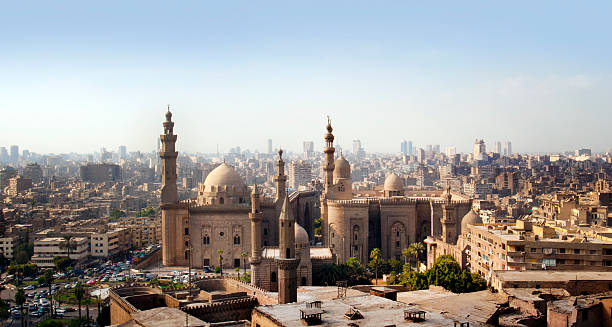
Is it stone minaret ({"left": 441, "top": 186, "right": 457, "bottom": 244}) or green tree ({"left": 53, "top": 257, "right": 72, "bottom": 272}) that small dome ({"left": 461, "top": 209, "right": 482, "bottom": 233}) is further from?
green tree ({"left": 53, "top": 257, "right": 72, "bottom": 272})

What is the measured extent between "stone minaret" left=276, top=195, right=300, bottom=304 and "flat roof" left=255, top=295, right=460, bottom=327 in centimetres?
419

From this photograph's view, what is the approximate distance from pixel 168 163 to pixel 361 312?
26.0 metres

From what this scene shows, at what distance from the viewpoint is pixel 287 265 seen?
2522cm

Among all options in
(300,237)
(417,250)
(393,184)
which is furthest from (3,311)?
(393,184)

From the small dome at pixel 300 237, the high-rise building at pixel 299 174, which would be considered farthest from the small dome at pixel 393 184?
the high-rise building at pixel 299 174

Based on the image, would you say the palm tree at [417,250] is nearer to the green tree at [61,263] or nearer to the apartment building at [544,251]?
the apartment building at [544,251]

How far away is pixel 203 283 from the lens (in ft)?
99.2

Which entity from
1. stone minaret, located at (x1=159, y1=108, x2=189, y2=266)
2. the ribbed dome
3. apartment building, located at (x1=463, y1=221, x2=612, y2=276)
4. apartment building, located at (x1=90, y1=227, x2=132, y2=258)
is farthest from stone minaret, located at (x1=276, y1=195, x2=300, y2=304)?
apartment building, located at (x1=90, y1=227, x2=132, y2=258)

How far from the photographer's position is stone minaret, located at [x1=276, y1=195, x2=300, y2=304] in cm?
2502

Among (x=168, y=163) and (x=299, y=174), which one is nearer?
(x=168, y=163)

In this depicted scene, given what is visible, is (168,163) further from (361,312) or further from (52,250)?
(361,312)

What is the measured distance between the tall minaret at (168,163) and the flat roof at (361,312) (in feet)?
75.4

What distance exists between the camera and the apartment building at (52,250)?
46.2 meters

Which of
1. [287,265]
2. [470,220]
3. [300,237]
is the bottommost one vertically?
[287,265]
